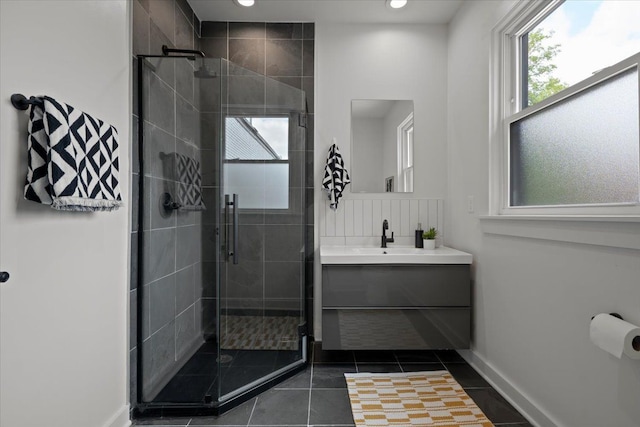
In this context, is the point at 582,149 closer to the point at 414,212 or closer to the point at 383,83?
the point at 414,212

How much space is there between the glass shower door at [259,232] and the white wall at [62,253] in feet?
1.61

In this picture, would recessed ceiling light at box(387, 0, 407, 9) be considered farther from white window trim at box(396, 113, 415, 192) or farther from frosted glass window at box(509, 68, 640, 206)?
frosted glass window at box(509, 68, 640, 206)

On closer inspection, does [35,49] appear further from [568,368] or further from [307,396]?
[568,368]

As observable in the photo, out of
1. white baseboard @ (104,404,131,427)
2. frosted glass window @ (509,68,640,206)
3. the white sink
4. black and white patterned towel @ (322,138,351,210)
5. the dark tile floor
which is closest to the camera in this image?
frosted glass window @ (509,68,640,206)

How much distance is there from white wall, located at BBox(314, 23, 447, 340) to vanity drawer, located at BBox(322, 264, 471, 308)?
535 millimetres

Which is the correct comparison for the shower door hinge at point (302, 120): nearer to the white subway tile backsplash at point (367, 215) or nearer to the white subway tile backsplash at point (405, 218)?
the white subway tile backsplash at point (367, 215)

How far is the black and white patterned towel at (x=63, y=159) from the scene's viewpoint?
3.46ft

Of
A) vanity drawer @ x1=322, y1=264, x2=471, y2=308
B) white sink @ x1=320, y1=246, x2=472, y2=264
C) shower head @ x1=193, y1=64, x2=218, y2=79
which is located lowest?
vanity drawer @ x1=322, y1=264, x2=471, y2=308

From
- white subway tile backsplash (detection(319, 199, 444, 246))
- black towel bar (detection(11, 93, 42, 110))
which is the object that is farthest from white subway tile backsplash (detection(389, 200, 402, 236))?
black towel bar (detection(11, 93, 42, 110))

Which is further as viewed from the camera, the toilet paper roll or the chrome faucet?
the chrome faucet

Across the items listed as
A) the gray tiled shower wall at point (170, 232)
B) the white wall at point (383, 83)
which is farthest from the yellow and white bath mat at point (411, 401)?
the gray tiled shower wall at point (170, 232)

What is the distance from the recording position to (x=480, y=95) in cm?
219

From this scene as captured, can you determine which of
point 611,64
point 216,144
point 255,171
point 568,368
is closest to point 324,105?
point 255,171

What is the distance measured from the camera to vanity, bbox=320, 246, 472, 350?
2.19 m
